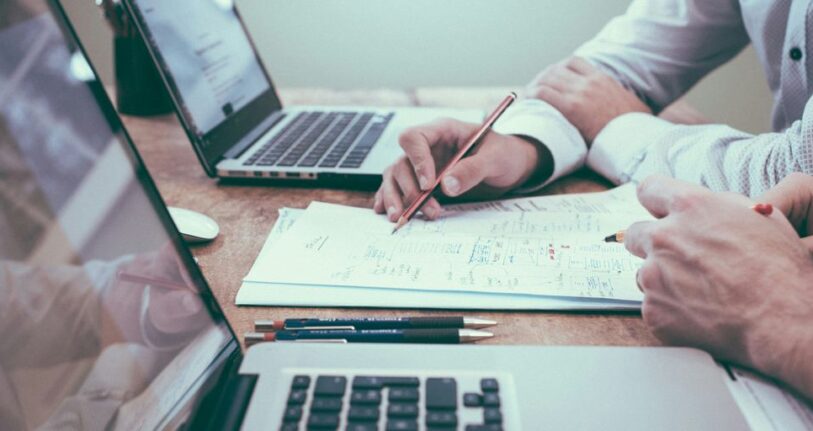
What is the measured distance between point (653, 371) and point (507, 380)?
0.35 feet

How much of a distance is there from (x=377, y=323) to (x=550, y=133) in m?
0.45

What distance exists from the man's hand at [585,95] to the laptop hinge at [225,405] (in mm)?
669

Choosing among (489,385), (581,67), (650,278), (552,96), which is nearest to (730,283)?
(650,278)

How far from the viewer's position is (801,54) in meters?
0.89

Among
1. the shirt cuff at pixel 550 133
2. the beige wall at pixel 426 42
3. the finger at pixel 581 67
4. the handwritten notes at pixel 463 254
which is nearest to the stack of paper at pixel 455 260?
the handwritten notes at pixel 463 254

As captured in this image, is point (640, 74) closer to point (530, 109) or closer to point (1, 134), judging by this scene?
point (530, 109)

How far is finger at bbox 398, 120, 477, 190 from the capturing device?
0.71 meters

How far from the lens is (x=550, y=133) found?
0.84 metres

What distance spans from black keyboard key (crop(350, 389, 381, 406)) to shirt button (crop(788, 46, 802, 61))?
841mm

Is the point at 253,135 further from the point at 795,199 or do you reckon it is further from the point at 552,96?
the point at 795,199

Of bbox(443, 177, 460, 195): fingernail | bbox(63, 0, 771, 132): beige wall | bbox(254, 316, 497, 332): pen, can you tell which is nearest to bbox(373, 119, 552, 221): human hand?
bbox(443, 177, 460, 195): fingernail

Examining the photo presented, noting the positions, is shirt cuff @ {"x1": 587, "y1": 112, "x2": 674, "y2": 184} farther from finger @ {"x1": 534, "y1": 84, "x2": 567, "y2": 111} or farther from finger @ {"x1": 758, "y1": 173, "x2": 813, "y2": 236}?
finger @ {"x1": 758, "y1": 173, "x2": 813, "y2": 236}

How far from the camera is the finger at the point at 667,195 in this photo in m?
0.51

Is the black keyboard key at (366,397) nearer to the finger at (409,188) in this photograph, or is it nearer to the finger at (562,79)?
the finger at (409,188)
